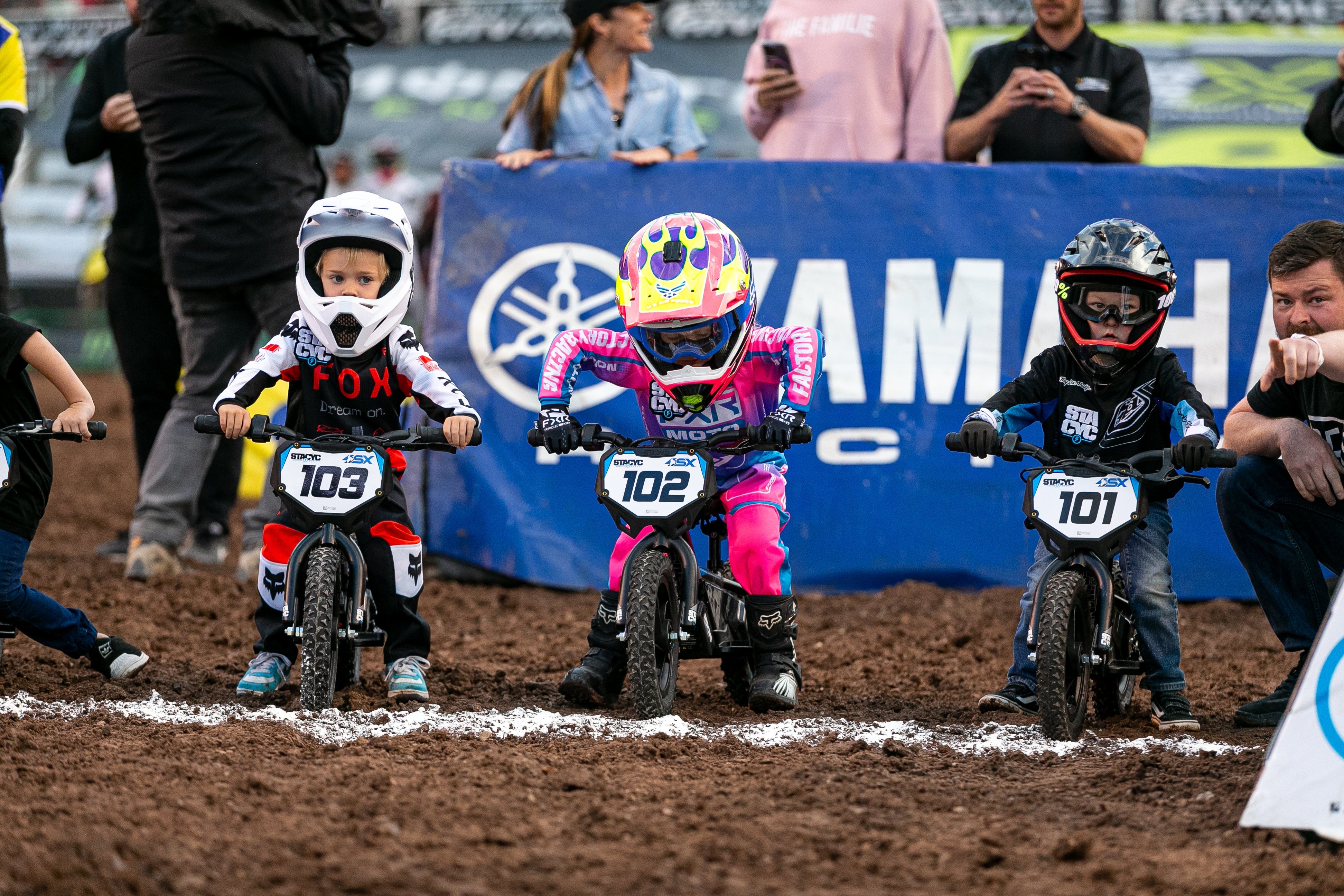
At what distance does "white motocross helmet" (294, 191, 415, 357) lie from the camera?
15.6 ft

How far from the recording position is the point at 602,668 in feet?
15.6

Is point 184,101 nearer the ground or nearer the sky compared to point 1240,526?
nearer the sky

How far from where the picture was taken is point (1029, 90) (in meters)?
6.49

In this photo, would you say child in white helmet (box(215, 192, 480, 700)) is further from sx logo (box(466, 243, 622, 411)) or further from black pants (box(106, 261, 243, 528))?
black pants (box(106, 261, 243, 528))

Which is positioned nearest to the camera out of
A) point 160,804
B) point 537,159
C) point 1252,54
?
point 160,804

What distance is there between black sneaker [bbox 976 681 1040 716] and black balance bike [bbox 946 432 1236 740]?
0.68 ft

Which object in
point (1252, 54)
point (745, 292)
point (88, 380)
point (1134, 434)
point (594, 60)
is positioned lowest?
point (88, 380)

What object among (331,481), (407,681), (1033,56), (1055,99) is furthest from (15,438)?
(1033,56)

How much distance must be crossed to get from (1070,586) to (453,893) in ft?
6.92

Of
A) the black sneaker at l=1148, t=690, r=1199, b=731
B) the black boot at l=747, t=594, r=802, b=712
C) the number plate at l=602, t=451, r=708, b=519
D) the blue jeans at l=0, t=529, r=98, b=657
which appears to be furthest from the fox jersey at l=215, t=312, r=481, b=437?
the black sneaker at l=1148, t=690, r=1199, b=731

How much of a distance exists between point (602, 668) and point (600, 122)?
3.19m

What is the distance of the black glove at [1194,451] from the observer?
415 cm

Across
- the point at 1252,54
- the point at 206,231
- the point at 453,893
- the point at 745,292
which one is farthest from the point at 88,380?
the point at 453,893

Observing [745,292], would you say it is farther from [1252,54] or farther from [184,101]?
[1252,54]
